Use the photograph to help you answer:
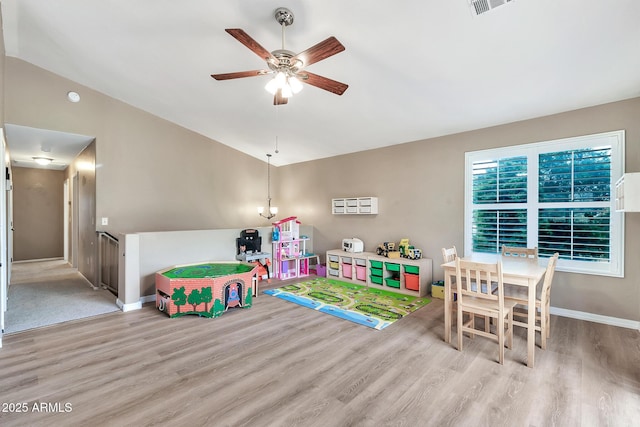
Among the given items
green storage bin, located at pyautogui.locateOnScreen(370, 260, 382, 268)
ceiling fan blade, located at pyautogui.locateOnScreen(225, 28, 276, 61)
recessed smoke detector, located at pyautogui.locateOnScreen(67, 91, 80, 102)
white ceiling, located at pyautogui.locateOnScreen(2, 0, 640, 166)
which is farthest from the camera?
green storage bin, located at pyautogui.locateOnScreen(370, 260, 382, 268)

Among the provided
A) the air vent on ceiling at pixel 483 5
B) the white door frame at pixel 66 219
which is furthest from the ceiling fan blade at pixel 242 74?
the white door frame at pixel 66 219

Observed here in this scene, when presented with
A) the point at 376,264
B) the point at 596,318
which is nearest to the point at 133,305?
the point at 376,264

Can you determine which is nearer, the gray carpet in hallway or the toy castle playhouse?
the gray carpet in hallway

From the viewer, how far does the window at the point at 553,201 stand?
3.50 metres

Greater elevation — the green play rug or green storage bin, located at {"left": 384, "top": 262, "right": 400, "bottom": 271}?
green storage bin, located at {"left": 384, "top": 262, "right": 400, "bottom": 271}

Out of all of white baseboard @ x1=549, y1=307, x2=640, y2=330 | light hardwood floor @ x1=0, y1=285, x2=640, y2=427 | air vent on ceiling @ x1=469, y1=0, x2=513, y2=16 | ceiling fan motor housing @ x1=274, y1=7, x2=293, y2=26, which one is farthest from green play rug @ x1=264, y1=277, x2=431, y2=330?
ceiling fan motor housing @ x1=274, y1=7, x2=293, y2=26

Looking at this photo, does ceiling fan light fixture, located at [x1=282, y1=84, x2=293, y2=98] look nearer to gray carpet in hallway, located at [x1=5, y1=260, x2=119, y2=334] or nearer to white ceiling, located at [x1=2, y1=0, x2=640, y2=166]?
white ceiling, located at [x1=2, y1=0, x2=640, y2=166]

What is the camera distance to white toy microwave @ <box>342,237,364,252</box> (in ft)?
18.6

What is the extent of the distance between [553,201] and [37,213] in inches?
452

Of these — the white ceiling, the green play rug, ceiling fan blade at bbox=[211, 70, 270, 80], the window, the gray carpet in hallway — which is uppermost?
the white ceiling

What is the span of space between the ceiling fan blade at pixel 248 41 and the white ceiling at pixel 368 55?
1.85 ft

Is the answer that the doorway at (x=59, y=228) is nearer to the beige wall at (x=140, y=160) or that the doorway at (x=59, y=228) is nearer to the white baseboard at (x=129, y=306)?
the white baseboard at (x=129, y=306)

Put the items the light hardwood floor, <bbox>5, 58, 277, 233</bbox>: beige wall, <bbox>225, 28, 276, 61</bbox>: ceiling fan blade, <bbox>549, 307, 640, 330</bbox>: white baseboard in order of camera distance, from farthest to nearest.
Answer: <bbox>5, 58, 277, 233</bbox>: beige wall < <bbox>549, 307, 640, 330</bbox>: white baseboard < <bbox>225, 28, 276, 61</bbox>: ceiling fan blade < the light hardwood floor

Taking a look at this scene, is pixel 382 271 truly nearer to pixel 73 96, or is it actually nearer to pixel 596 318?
pixel 596 318
